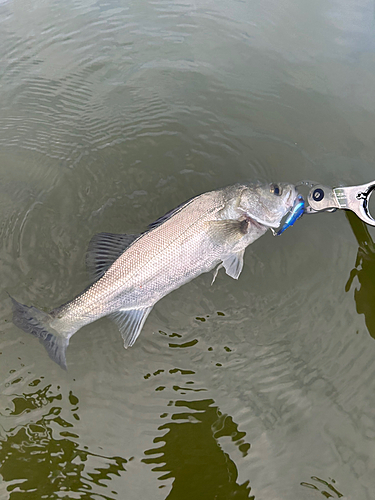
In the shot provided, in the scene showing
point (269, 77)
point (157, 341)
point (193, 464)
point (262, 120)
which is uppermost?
point (269, 77)

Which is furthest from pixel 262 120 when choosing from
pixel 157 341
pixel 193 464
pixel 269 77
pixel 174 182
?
pixel 193 464

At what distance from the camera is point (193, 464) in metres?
3.17

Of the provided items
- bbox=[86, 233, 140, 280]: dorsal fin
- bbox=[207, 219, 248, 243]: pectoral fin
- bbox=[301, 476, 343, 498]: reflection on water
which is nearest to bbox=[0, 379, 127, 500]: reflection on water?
bbox=[86, 233, 140, 280]: dorsal fin

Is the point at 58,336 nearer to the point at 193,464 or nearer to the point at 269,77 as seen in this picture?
the point at 193,464

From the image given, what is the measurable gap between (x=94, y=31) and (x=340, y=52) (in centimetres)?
431

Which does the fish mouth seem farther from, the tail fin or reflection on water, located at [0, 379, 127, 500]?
reflection on water, located at [0, 379, 127, 500]

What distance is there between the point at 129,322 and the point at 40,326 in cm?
81

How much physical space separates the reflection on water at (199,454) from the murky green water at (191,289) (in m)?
0.01

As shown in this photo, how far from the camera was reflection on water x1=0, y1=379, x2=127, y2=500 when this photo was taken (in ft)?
10.2

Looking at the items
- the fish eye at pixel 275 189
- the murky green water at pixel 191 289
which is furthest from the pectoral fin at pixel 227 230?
the murky green water at pixel 191 289

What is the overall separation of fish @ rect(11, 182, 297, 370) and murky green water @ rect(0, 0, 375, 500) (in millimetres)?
474

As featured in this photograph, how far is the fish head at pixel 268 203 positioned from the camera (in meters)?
3.36

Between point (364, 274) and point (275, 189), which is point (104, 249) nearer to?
point (275, 189)

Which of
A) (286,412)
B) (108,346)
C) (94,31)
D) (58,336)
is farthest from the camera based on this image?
(94,31)
